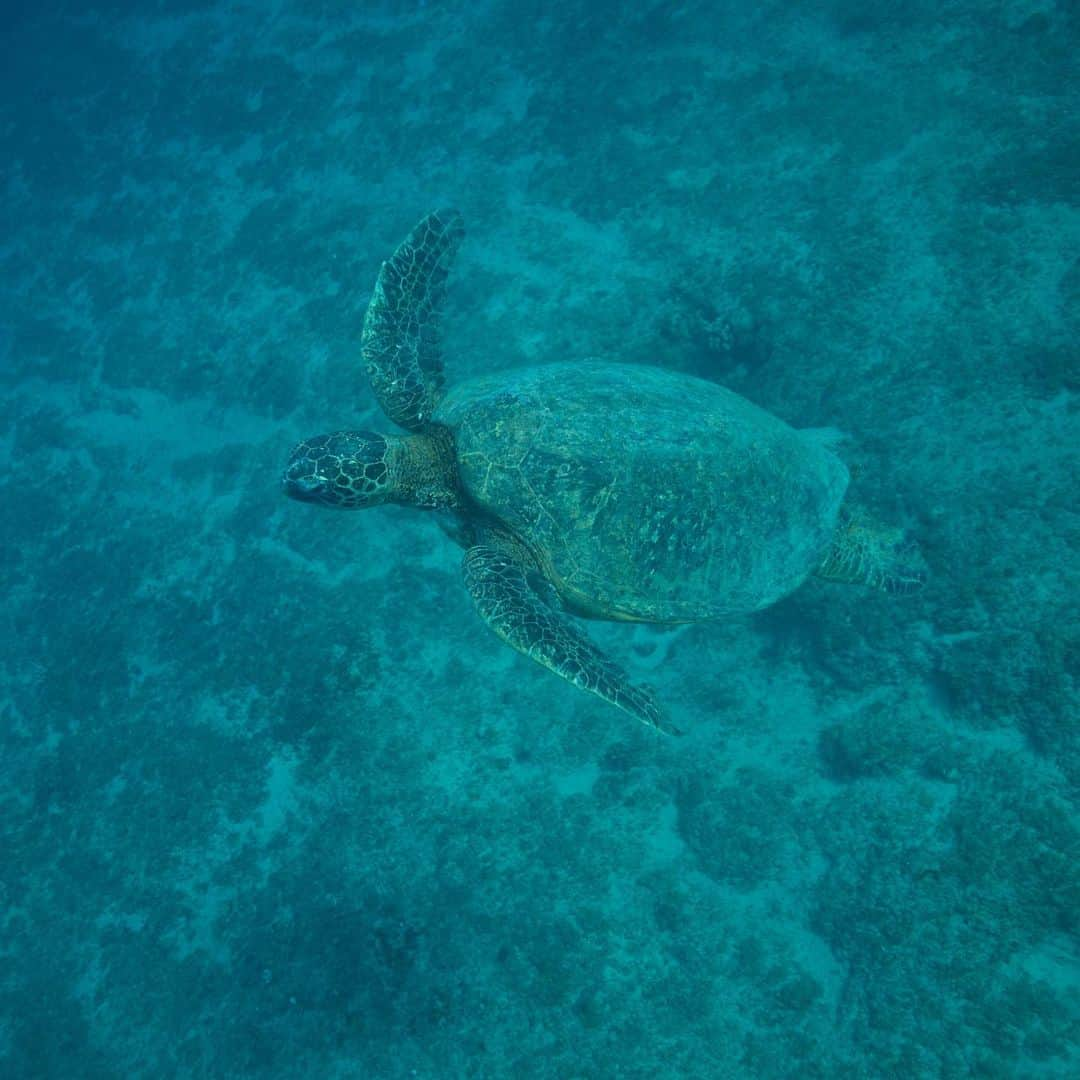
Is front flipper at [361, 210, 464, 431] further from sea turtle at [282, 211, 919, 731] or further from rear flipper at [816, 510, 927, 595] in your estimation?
rear flipper at [816, 510, 927, 595]

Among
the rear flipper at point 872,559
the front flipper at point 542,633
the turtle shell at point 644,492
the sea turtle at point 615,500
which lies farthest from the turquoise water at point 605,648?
the front flipper at point 542,633

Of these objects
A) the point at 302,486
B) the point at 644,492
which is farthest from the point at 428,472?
the point at 644,492

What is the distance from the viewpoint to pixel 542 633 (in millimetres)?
4184

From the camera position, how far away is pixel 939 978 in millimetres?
4020

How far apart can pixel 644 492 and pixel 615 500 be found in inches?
8.0

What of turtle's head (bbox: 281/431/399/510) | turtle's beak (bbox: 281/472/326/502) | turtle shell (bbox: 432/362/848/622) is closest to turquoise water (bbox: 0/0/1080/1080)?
turtle shell (bbox: 432/362/848/622)

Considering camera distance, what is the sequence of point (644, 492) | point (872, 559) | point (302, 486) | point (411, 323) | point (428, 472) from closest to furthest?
1. point (644, 492)
2. point (302, 486)
3. point (872, 559)
4. point (428, 472)
5. point (411, 323)

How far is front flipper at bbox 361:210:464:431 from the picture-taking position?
5695 mm

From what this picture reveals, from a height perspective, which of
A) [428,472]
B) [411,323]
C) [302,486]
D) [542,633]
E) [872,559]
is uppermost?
[411,323]

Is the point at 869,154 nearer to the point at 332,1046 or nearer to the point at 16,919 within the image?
the point at 332,1046

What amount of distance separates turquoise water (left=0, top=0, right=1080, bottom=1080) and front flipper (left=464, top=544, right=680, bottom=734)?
6.58ft

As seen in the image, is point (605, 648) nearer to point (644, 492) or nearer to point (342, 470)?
point (644, 492)

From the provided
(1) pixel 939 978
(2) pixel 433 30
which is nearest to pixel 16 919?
(1) pixel 939 978

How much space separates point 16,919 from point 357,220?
36.5ft
